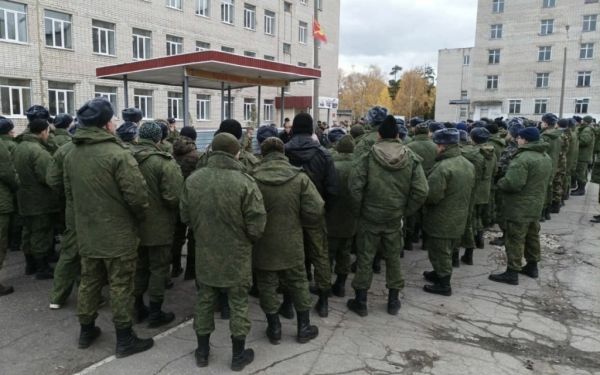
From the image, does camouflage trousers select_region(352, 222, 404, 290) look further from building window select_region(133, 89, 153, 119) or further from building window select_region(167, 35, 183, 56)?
building window select_region(167, 35, 183, 56)

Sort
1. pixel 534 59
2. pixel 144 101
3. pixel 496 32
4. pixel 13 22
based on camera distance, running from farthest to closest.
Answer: pixel 496 32 → pixel 534 59 → pixel 144 101 → pixel 13 22

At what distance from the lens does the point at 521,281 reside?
5770mm

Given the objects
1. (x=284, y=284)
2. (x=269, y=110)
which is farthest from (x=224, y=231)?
(x=269, y=110)

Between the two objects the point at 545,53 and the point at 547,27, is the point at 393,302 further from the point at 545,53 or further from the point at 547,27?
the point at 547,27

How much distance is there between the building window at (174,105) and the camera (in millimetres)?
24484

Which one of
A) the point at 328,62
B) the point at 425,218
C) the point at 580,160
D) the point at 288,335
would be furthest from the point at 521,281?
the point at 328,62

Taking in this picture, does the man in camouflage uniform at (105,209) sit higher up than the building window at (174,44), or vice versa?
the building window at (174,44)

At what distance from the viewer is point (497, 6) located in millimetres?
46844

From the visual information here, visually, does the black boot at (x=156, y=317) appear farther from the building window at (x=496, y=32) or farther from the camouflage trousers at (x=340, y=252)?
the building window at (x=496, y=32)

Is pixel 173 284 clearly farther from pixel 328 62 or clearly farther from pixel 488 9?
pixel 488 9

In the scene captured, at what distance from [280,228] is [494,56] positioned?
50.9 meters

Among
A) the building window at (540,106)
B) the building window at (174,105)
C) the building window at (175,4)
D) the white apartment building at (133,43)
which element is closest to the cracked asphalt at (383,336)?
the white apartment building at (133,43)

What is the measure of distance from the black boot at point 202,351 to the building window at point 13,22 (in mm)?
18678

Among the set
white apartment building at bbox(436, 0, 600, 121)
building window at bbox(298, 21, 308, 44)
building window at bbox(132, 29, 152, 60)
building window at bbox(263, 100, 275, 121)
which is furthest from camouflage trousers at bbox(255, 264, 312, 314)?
white apartment building at bbox(436, 0, 600, 121)
